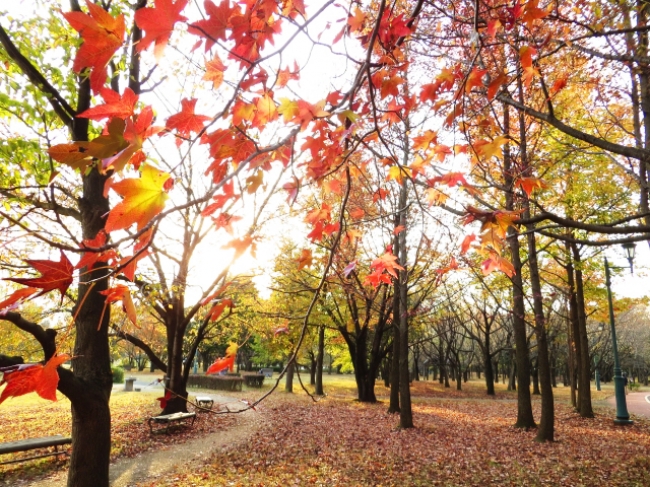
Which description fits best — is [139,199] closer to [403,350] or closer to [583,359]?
[403,350]

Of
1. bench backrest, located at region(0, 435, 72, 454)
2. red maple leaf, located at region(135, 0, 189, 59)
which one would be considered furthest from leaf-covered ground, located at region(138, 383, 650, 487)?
red maple leaf, located at region(135, 0, 189, 59)

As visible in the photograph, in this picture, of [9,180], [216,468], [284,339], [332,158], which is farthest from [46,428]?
[332,158]

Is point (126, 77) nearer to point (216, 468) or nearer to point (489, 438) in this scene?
point (216, 468)

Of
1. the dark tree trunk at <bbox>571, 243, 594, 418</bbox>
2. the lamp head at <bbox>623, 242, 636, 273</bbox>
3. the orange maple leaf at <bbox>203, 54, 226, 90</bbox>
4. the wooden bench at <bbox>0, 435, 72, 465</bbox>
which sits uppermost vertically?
the lamp head at <bbox>623, 242, 636, 273</bbox>

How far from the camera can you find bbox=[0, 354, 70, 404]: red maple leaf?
105 cm

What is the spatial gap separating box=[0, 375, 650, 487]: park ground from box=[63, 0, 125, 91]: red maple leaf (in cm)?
Answer: 535

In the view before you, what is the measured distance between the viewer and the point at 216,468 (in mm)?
7801

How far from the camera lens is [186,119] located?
148 cm

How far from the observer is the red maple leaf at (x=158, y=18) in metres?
1.14

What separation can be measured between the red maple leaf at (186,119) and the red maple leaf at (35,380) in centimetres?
86

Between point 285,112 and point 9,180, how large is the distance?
7.29 m

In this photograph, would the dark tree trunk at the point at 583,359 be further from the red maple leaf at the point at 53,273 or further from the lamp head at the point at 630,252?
the red maple leaf at the point at 53,273

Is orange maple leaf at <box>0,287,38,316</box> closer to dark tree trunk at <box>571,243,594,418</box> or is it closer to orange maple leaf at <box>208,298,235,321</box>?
orange maple leaf at <box>208,298,235,321</box>

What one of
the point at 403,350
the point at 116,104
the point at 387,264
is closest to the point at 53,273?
the point at 116,104
